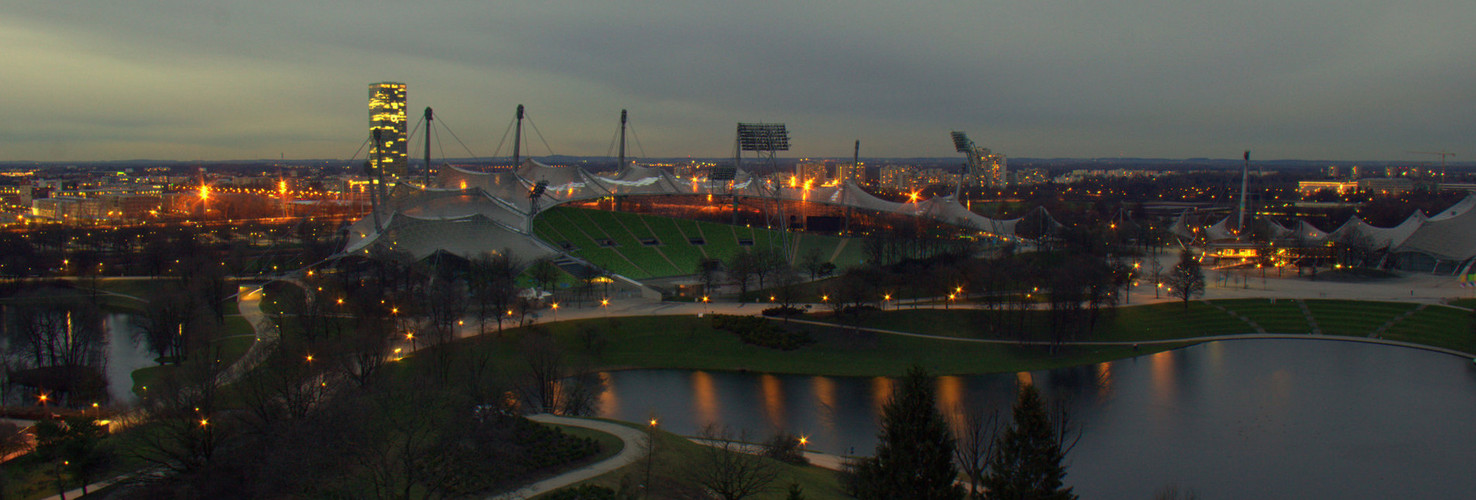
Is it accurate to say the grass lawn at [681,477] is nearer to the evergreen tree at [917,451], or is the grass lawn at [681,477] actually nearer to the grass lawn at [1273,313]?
the evergreen tree at [917,451]

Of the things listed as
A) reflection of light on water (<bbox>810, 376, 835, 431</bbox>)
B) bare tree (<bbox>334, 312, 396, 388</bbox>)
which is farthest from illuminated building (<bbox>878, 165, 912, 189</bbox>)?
bare tree (<bbox>334, 312, 396, 388</bbox>)

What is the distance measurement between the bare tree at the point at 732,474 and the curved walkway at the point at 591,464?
4.90 ft

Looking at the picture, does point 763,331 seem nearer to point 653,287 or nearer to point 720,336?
point 720,336

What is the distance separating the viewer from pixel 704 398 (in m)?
25.3

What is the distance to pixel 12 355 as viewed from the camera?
1134 inches

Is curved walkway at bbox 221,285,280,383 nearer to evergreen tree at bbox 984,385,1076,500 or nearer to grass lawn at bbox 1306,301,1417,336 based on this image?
evergreen tree at bbox 984,385,1076,500

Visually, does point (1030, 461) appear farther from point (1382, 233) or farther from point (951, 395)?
point (1382, 233)

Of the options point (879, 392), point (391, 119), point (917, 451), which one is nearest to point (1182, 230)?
point (879, 392)

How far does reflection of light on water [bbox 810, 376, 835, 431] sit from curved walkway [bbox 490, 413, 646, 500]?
5.55 meters

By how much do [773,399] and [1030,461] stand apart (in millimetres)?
11812

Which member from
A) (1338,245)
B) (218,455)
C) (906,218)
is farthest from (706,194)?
(218,455)

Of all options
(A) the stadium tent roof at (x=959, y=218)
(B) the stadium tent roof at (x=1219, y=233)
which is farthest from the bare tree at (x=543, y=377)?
(B) the stadium tent roof at (x=1219, y=233)

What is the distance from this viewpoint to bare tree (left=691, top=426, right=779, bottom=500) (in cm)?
1473

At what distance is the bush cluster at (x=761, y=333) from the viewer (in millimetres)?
30702
